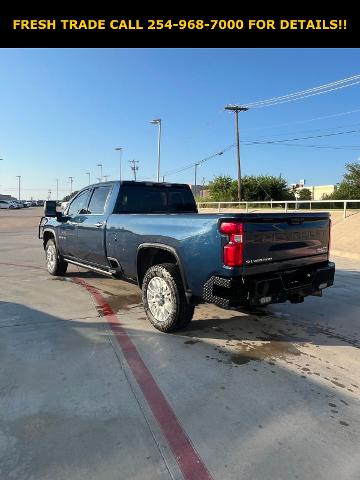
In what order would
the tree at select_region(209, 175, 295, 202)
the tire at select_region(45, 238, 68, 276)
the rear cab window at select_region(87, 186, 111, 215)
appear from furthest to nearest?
the tree at select_region(209, 175, 295, 202), the tire at select_region(45, 238, 68, 276), the rear cab window at select_region(87, 186, 111, 215)

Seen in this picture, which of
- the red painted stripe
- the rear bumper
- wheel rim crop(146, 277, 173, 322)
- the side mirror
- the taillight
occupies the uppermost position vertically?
the side mirror

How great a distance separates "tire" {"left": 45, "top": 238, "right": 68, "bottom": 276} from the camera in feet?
28.1

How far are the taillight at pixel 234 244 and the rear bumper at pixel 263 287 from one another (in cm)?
18

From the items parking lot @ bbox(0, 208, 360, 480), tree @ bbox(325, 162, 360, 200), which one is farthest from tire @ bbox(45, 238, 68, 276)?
tree @ bbox(325, 162, 360, 200)

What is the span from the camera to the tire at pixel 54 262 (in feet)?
28.1

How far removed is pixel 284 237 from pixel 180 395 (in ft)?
7.02

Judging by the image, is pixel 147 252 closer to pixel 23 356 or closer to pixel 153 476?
pixel 23 356

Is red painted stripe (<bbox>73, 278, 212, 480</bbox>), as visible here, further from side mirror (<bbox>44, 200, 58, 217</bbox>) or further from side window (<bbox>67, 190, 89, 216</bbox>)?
side mirror (<bbox>44, 200, 58, 217</bbox>)

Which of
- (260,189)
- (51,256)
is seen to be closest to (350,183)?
(260,189)

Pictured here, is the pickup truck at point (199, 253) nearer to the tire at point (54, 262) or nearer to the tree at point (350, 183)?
the tire at point (54, 262)

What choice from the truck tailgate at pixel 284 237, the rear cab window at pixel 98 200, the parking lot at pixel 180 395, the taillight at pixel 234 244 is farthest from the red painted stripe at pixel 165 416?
the rear cab window at pixel 98 200
